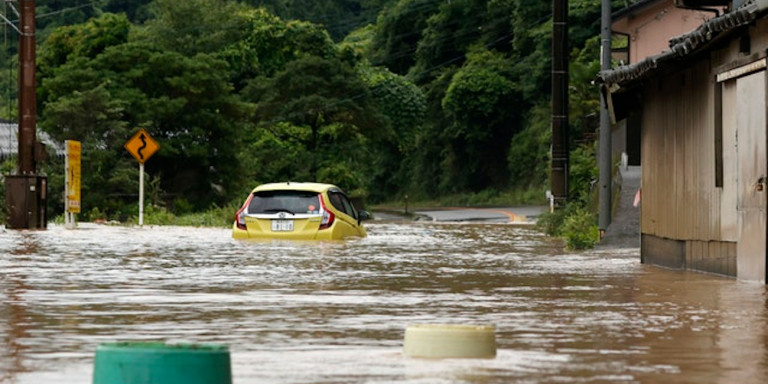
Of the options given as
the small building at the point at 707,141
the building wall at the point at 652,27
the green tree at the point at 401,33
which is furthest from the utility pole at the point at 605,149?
the green tree at the point at 401,33

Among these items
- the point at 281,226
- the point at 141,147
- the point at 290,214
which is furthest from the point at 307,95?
the point at 281,226

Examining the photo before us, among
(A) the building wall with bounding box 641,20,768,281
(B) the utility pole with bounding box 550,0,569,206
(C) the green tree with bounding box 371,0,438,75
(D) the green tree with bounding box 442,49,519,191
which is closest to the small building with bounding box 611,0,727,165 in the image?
(B) the utility pole with bounding box 550,0,569,206

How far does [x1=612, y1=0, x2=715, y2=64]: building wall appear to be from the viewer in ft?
177

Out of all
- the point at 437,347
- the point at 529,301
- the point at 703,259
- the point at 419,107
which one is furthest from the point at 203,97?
the point at 437,347

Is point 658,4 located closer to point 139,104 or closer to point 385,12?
point 139,104

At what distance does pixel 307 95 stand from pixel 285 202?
46662 mm

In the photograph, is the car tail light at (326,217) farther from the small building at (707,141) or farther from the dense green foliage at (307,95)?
the dense green foliage at (307,95)

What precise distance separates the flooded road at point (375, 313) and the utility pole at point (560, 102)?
12940 millimetres

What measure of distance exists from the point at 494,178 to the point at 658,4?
4927 cm

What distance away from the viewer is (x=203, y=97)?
61344 millimetres

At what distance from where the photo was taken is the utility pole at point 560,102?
3916 centimetres

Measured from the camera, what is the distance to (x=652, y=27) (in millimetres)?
54406

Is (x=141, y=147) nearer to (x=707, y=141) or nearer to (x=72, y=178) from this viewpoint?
(x=72, y=178)

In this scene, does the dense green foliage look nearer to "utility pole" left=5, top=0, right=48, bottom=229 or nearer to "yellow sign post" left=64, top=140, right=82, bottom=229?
"yellow sign post" left=64, top=140, right=82, bottom=229
